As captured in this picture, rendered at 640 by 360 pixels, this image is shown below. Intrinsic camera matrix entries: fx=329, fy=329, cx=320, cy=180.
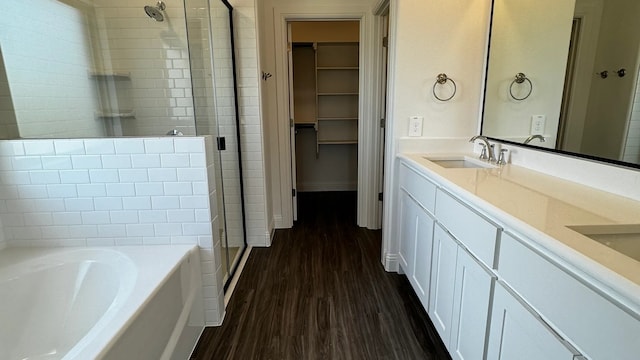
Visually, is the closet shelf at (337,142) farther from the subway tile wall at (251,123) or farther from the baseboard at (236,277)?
the baseboard at (236,277)

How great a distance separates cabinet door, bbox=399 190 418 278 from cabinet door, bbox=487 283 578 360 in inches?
36.6

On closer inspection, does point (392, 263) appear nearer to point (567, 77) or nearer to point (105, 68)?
point (567, 77)

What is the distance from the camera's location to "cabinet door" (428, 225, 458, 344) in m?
1.53

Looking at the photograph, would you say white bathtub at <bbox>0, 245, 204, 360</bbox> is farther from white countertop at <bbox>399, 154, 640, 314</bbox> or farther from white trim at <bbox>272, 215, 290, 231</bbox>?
white trim at <bbox>272, 215, 290, 231</bbox>

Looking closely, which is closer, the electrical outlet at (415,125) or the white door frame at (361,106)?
the electrical outlet at (415,125)

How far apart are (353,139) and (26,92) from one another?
11.7ft

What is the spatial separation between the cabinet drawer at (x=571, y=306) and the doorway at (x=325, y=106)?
10.6ft

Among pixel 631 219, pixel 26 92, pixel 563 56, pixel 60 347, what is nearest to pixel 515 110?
pixel 563 56

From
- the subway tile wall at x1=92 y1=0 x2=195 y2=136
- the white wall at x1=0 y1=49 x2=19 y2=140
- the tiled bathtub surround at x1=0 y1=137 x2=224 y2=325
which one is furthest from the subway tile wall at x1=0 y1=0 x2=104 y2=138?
the tiled bathtub surround at x1=0 y1=137 x2=224 y2=325

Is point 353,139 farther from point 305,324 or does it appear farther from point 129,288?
point 129,288

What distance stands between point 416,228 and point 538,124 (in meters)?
0.88

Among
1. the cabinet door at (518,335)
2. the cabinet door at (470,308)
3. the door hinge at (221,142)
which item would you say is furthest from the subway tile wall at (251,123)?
the cabinet door at (518,335)

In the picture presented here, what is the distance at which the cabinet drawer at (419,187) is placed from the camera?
1.79 meters

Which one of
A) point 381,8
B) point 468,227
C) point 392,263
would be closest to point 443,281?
point 468,227
